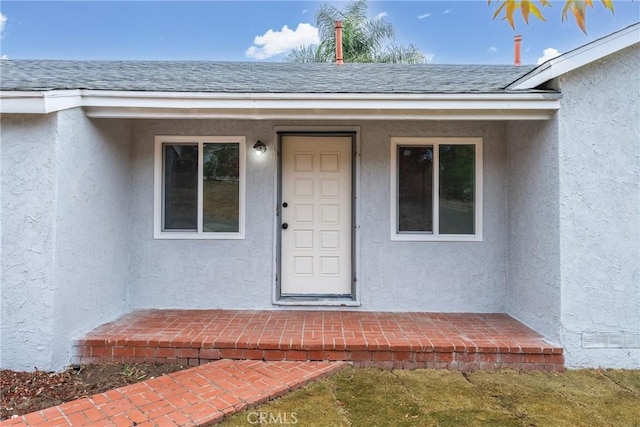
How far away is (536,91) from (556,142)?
0.59 m

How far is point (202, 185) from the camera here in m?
5.24

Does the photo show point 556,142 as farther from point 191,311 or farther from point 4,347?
point 4,347

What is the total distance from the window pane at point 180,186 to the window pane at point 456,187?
11.3 ft

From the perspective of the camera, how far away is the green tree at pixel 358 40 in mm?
18172

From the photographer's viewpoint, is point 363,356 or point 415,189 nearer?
point 363,356

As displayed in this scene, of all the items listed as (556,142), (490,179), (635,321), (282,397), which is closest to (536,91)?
(556,142)

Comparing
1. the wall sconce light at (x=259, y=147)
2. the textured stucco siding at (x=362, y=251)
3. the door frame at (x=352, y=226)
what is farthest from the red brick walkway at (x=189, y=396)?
the wall sconce light at (x=259, y=147)

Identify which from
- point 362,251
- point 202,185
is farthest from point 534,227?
point 202,185

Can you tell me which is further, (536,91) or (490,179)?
(490,179)

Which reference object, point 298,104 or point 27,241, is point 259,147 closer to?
point 298,104

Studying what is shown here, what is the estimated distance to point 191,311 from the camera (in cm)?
506

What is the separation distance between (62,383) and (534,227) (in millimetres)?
5241

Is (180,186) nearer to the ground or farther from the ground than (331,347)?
farther from the ground

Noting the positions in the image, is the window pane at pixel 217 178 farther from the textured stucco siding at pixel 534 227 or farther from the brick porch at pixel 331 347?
the textured stucco siding at pixel 534 227
